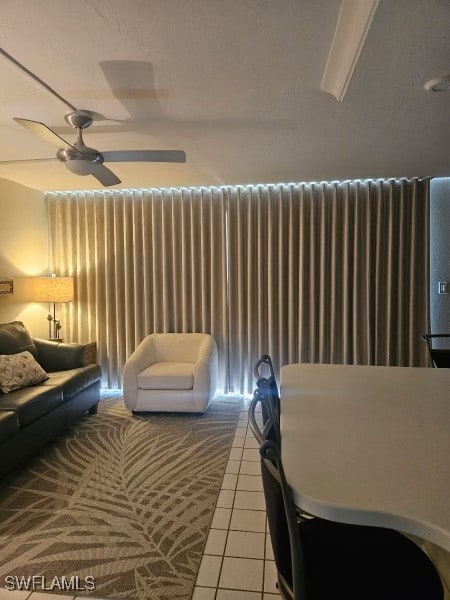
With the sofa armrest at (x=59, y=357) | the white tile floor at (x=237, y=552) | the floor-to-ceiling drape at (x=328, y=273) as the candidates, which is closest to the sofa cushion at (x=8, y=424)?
the white tile floor at (x=237, y=552)

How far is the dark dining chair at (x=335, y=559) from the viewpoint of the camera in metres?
0.98

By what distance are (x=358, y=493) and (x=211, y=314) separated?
147 inches

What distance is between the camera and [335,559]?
1.13 meters

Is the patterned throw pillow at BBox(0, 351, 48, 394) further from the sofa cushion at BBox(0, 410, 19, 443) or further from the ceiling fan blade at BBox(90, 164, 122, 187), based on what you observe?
the ceiling fan blade at BBox(90, 164, 122, 187)

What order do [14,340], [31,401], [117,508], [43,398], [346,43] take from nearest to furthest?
[346,43]
[117,508]
[31,401]
[43,398]
[14,340]

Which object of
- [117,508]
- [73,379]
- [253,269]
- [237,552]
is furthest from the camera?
[253,269]

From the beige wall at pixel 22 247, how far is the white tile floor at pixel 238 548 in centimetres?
292

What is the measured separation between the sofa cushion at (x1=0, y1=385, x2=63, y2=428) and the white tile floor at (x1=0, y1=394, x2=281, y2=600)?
119cm

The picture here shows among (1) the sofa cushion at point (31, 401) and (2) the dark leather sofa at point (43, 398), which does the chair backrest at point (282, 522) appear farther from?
(1) the sofa cushion at point (31, 401)

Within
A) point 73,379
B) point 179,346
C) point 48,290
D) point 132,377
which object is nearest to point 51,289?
point 48,290

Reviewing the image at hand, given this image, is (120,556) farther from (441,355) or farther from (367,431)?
(441,355)

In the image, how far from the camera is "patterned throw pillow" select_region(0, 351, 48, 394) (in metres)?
3.11

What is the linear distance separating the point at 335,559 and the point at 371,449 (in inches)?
12.7

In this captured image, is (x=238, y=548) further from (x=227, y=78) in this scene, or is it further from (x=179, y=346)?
(x=179, y=346)
